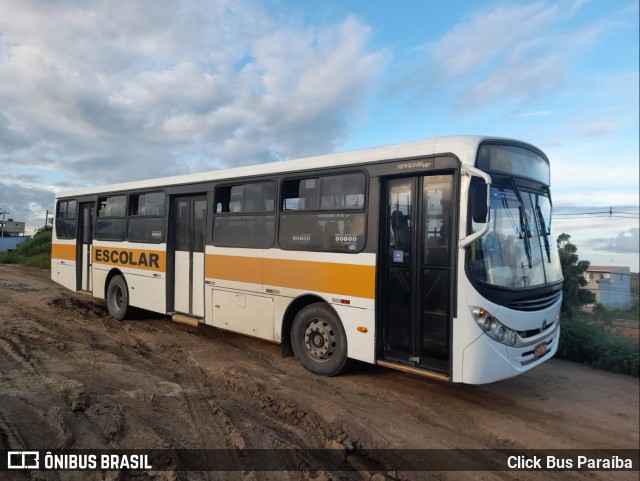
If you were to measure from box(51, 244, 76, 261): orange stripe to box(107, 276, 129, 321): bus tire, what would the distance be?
6.51 feet

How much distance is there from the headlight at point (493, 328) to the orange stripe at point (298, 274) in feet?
4.24

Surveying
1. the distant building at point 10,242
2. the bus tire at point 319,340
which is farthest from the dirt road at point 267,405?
the distant building at point 10,242

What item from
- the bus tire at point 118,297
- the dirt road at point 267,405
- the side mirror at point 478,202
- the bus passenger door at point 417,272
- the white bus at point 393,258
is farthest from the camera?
the bus tire at point 118,297

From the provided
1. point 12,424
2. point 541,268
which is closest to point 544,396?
point 541,268

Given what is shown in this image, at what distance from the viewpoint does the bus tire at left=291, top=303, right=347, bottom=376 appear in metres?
5.58

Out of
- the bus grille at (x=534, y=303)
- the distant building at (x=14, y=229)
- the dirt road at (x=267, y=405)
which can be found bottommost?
the dirt road at (x=267, y=405)

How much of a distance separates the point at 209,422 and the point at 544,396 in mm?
4479

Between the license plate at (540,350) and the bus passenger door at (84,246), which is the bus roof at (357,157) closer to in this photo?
the license plate at (540,350)

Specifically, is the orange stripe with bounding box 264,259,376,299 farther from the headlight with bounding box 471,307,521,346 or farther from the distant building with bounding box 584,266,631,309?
the distant building with bounding box 584,266,631,309

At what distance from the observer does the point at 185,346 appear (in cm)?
735

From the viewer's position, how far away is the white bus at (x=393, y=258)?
452 centimetres

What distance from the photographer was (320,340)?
19.1 feet

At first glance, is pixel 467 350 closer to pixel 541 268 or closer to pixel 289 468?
pixel 541 268

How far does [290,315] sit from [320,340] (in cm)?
65
